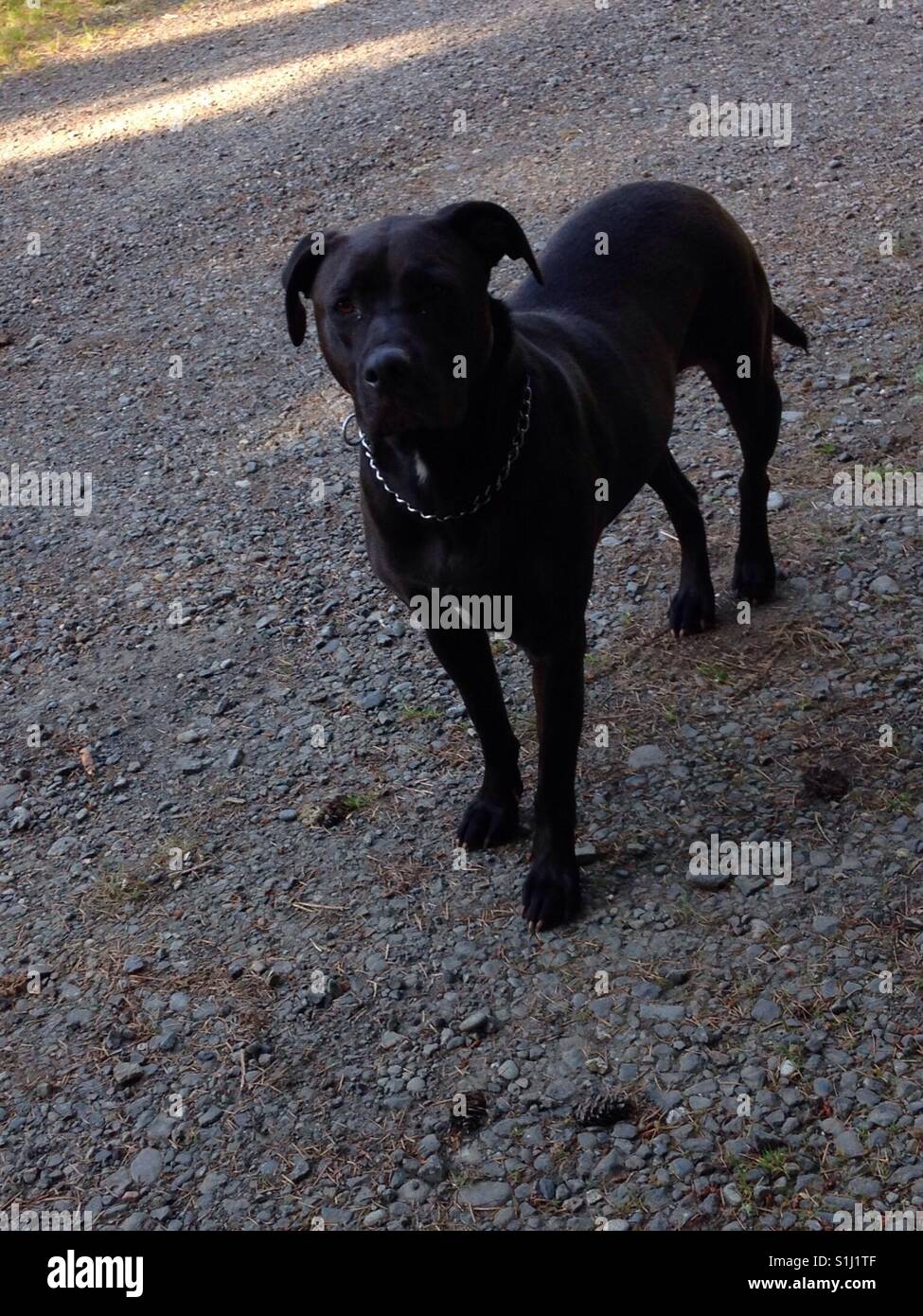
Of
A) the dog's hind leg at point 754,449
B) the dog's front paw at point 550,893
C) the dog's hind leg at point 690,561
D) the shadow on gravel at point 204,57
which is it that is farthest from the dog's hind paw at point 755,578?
the shadow on gravel at point 204,57

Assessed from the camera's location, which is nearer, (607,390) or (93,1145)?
(93,1145)

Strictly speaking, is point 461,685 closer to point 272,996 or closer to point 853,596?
point 272,996

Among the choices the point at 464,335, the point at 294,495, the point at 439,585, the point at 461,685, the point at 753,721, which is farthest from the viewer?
the point at 294,495

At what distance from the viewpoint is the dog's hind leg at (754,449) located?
407 cm

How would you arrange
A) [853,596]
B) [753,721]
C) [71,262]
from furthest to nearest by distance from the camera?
[71,262] → [853,596] → [753,721]

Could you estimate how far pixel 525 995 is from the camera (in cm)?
317

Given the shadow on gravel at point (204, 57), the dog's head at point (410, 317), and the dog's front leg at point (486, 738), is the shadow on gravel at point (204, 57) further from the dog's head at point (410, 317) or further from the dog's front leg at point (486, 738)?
the dog's front leg at point (486, 738)

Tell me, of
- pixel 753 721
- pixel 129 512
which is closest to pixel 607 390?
pixel 753 721

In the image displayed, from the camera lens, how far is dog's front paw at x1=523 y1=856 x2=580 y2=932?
3.34 m

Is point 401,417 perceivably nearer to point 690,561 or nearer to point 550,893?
point 550,893

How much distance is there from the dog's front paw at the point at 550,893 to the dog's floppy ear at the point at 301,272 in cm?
153

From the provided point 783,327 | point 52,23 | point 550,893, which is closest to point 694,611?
point 783,327

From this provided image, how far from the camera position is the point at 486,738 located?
11.7ft

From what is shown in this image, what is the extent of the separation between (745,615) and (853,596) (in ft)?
1.15
